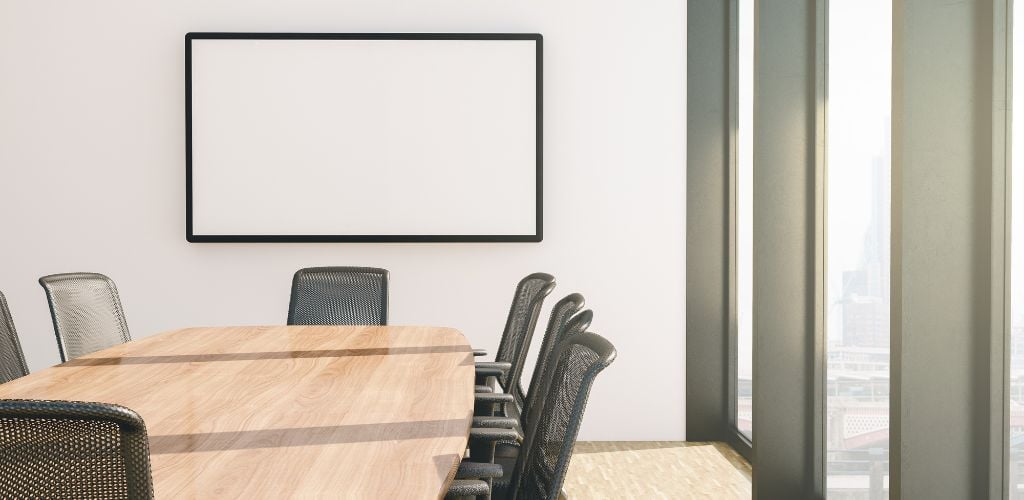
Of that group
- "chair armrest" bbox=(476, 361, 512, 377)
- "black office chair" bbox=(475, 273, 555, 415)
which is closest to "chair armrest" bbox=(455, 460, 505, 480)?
"black office chair" bbox=(475, 273, 555, 415)

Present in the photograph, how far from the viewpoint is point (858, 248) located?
134 inches

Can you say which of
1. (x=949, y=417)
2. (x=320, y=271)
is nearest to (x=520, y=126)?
(x=320, y=271)

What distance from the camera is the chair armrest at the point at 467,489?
5.94 feet

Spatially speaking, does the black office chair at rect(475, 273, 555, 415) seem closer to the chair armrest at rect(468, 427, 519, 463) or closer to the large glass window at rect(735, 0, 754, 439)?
the chair armrest at rect(468, 427, 519, 463)

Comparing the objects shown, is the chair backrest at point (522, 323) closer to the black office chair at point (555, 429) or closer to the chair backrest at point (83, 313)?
the black office chair at point (555, 429)

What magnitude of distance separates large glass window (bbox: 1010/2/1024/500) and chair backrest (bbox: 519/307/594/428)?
1.28 metres

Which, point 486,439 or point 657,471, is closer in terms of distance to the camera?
point 486,439

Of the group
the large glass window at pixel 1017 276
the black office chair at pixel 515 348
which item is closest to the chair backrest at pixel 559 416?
the black office chair at pixel 515 348

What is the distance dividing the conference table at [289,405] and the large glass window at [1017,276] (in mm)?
1642

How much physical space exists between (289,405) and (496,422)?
68 cm

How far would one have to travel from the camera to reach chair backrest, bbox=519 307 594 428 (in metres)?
→ 2.17

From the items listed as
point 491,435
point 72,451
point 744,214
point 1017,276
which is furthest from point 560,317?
point 744,214

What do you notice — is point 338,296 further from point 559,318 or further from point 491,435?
point 491,435

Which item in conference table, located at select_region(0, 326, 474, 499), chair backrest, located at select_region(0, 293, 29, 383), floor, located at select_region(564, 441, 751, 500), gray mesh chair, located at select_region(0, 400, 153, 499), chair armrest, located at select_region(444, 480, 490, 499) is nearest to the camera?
gray mesh chair, located at select_region(0, 400, 153, 499)
